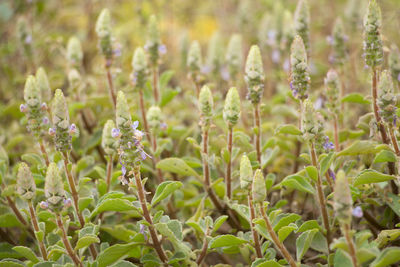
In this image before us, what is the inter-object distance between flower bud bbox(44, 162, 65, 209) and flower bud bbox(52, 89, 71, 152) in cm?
22

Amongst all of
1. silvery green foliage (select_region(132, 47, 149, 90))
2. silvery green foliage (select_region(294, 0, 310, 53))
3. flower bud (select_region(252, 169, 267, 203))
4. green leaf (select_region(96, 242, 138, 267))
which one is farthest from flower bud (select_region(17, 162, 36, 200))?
silvery green foliage (select_region(294, 0, 310, 53))

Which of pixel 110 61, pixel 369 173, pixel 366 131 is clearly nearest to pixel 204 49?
pixel 110 61

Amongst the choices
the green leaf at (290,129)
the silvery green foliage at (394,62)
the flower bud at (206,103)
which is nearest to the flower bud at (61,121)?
the flower bud at (206,103)

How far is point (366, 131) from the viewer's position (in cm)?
223

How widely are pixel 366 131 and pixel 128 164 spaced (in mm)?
1280

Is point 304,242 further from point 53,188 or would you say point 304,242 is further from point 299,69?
point 53,188

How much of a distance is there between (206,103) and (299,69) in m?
0.42

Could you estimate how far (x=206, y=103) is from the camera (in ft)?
6.35

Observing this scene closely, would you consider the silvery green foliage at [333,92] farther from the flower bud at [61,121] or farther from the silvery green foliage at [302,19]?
the flower bud at [61,121]

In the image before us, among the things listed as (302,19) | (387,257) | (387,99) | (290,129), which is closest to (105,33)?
(302,19)

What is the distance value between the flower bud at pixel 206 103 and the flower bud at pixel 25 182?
0.76 m

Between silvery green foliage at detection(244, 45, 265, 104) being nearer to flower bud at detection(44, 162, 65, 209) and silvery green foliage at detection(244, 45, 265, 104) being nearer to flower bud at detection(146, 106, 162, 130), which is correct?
flower bud at detection(146, 106, 162, 130)

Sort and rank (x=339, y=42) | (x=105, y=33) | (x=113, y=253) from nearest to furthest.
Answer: (x=113, y=253)
(x=105, y=33)
(x=339, y=42)

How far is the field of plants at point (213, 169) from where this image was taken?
163 centimetres
